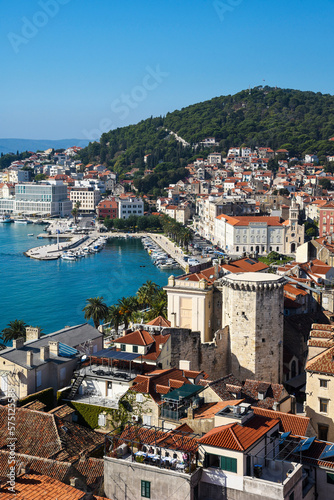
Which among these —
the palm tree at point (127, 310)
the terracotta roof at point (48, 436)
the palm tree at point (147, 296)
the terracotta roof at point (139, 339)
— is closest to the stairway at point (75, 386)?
the terracotta roof at point (48, 436)

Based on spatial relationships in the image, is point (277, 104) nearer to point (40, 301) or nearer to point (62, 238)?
point (62, 238)

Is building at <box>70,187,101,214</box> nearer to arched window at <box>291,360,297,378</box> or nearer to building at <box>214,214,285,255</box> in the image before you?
building at <box>214,214,285,255</box>

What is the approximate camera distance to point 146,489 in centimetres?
813

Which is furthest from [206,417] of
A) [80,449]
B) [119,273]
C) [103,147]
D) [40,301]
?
[103,147]

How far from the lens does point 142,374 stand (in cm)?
1370

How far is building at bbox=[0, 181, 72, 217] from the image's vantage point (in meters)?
103

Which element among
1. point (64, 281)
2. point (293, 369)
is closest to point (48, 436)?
point (293, 369)

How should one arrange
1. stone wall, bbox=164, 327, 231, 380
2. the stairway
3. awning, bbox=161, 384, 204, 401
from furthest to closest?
stone wall, bbox=164, 327, 231, 380, the stairway, awning, bbox=161, 384, 204, 401

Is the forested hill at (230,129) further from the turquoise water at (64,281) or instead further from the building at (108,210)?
the turquoise water at (64,281)

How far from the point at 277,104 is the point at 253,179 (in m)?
59.6

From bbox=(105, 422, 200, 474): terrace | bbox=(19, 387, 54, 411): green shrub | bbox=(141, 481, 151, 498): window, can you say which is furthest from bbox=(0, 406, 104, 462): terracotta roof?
bbox=(141, 481, 151, 498): window

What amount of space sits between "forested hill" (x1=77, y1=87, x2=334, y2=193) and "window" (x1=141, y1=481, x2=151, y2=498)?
9939 centimetres

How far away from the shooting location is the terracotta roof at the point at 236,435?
320 inches

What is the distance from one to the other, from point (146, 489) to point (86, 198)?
314 feet
